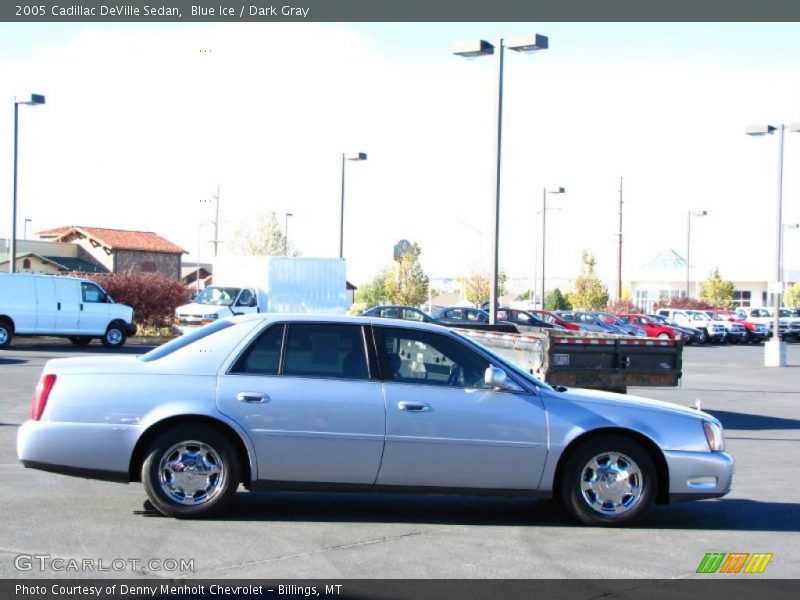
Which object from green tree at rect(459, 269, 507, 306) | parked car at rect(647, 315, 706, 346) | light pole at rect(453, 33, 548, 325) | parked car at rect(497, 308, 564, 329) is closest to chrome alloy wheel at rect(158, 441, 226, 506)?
light pole at rect(453, 33, 548, 325)

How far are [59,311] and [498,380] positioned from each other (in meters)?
23.7

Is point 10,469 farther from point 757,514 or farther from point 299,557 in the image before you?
point 757,514

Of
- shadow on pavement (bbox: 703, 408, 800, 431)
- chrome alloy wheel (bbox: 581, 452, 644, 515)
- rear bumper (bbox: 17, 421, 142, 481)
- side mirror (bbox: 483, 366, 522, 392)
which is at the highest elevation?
side mirror (bbox: 483, 366, 522, 392)

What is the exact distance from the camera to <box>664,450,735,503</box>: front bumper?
7.95 metres

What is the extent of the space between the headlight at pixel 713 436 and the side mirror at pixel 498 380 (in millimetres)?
1536

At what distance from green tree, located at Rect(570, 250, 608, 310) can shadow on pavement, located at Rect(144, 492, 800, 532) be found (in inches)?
2362

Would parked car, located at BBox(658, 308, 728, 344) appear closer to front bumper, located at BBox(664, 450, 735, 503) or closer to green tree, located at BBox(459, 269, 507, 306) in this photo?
green tree, located at BBox(459, 269, 507, 306)

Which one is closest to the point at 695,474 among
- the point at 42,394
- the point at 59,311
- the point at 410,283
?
the point at 42,394

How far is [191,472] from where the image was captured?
7.61 m

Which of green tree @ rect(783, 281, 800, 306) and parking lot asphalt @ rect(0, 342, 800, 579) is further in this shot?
green tree @ rect(783, 281, 800, 306)

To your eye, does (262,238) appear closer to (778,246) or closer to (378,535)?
(778,246)

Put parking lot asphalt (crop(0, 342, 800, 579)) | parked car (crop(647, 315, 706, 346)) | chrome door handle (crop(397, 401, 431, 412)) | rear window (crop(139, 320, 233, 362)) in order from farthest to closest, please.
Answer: parked car (crop(647, 315, 706, 346)), rear window (crop(139, 320, 233, 362)), chrome door handle (crop(397, 401, 431, 412)), parking lot asphalt (crop(0, 342, 800, 579))

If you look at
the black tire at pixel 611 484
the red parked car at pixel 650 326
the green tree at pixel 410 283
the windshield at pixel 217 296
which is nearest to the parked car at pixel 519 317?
the red parked car at pixel 650 326

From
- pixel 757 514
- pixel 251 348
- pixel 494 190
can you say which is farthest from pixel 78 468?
pixel 494 190
